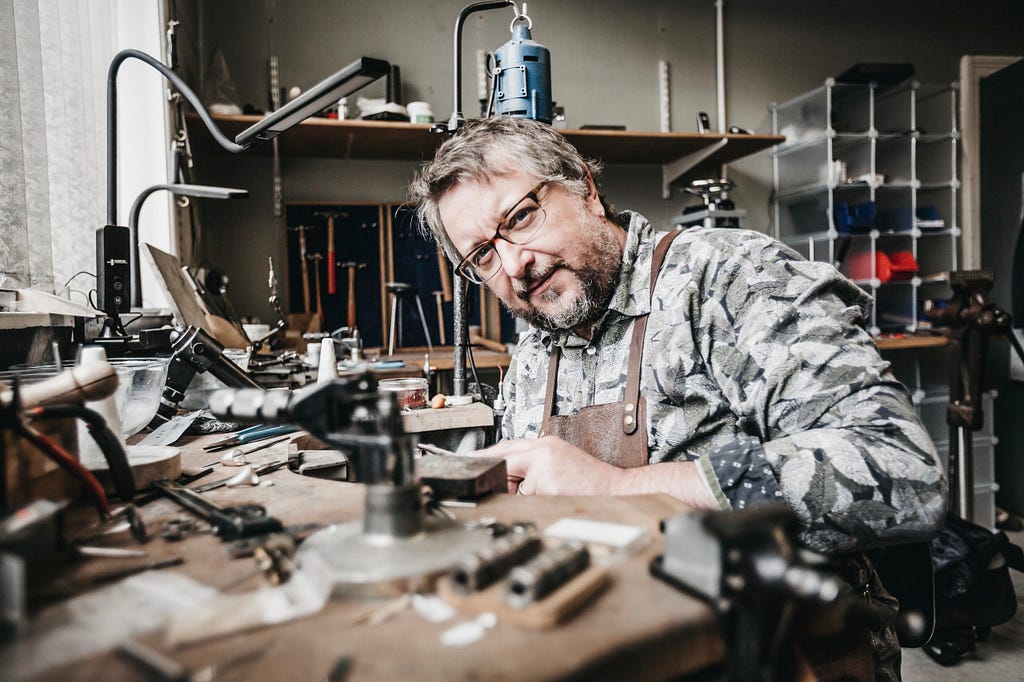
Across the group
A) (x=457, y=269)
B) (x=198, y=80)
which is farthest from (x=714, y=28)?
(x=457, y=269)

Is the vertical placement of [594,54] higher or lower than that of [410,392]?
higher

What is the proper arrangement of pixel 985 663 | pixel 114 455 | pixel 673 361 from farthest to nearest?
1. pixel 985 663
2. pixel 673 361
3. pixel 114 455

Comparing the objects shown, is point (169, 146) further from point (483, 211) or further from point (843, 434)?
point (843, 434)

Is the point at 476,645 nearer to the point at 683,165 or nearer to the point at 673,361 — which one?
the point at 673,361

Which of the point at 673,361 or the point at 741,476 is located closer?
the point at 741,476

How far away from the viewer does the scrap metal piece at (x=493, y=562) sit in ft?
1.65

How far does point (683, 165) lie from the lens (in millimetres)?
3912

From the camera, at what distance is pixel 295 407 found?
615mm

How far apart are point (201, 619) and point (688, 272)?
40.1 inches

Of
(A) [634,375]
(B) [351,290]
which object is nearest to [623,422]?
(A) [634,375]

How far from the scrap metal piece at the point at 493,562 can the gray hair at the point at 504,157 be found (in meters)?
0.98

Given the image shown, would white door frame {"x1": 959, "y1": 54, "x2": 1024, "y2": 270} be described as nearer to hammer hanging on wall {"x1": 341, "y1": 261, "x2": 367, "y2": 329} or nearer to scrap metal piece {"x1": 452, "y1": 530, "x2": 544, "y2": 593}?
hammer hanging on wall {"x1": 341, "y1": 261, "x2": 367, "y2": 329}

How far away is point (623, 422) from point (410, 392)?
764mm

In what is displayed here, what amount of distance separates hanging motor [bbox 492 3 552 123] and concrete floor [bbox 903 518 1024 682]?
2240mm
